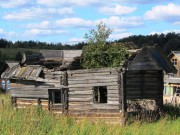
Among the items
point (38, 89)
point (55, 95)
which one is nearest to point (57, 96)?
point (55, 95)

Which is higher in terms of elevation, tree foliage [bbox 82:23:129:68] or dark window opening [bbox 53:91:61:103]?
tree foliage [bbox 82:23:129:68]

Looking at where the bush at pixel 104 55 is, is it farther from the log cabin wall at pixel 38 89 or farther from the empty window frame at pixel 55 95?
the empty window frame at pixel 55 95

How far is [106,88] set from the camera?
826 inches

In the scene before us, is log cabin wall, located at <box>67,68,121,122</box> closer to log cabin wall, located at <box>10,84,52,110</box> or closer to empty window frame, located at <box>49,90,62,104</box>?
empty window frame, located at <box>49,90,62,104</box>

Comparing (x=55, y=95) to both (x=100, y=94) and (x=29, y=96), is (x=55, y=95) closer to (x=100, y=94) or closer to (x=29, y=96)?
(x=29, y=96)

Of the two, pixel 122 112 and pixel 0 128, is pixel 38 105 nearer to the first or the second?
pixel 122 112

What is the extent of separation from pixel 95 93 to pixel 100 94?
1.37ft

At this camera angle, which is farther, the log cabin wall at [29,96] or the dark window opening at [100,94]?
the log cabin wall at [29,96]

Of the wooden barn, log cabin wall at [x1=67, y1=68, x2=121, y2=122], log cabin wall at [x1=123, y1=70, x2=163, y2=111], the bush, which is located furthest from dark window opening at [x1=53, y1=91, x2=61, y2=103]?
log cabin wall at [x1=123, y1=70, x2=163, y2=111]

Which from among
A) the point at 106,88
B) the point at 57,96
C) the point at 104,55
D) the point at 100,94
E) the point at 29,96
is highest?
the point at 104,55

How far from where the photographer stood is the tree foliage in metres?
21.2

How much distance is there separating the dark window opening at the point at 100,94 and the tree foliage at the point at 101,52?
1.29 meters

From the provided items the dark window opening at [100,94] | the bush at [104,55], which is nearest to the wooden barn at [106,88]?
the dark window opening at [100,94]

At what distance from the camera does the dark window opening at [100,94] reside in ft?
68.3
